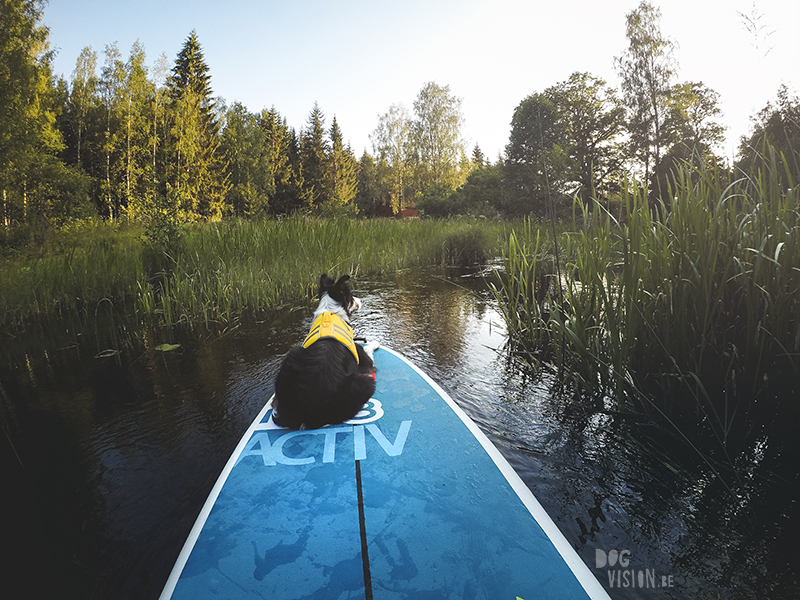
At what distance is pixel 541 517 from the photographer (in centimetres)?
179

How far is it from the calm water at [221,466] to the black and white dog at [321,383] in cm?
53

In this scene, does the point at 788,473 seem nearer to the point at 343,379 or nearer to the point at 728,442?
the point at 728,442

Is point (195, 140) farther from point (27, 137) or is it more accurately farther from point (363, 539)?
point (363, 539)

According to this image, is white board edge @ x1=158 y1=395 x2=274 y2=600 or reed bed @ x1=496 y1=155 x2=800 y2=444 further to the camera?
reed bed @ x1=496 y1=155 x2=800 y2=444

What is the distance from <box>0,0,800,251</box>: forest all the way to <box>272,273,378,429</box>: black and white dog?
5043 millimetres

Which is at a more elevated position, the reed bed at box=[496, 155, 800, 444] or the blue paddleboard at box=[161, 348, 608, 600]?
the reed bed at box=[496, 155, 800, 444]

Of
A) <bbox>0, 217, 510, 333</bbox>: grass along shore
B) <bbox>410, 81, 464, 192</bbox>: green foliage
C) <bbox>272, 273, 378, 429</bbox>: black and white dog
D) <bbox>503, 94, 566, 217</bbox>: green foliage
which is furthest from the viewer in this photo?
<bbox>410, 81, 464, 192</bbox>: green foliage

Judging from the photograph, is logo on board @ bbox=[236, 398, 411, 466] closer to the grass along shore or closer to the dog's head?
the dog's head

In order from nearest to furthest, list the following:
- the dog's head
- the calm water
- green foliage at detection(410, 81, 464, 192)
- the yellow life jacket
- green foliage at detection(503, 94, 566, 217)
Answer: the calm water
the yellow life jacket
the dog's head
green foliage at detection(503, 94, 566, 217)
green foliage at detection(410, 81, 464, 192)

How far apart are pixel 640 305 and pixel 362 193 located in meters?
53.3


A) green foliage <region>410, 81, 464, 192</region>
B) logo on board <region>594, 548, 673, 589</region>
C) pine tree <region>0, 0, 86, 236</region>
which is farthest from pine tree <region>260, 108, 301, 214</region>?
logo on board <region>594, 548, 673, 589</region>

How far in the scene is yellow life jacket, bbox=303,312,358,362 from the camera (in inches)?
110

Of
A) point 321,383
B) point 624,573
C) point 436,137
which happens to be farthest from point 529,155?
point 624,573

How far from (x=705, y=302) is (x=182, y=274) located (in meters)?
6.72
